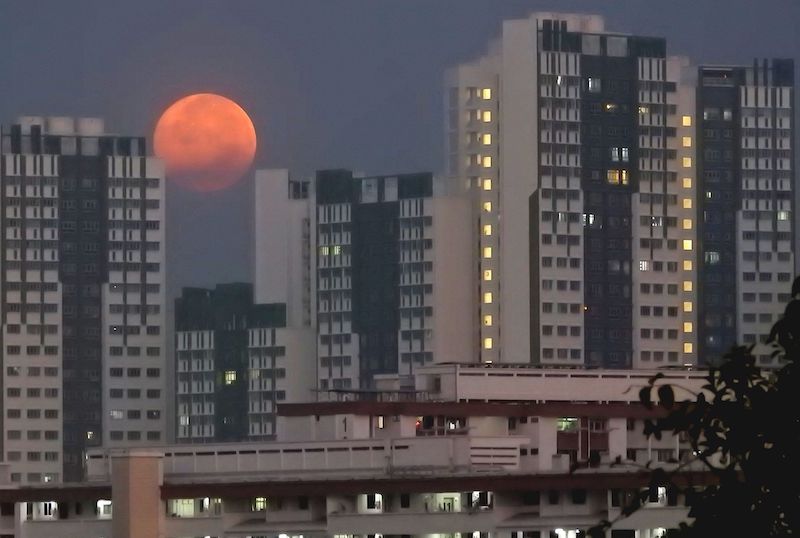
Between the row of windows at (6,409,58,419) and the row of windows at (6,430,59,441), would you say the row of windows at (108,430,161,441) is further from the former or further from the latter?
the row of windows at (6,430,59,441)

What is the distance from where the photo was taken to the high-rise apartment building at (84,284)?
494 ft

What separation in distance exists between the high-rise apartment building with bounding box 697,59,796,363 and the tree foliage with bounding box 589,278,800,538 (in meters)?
132

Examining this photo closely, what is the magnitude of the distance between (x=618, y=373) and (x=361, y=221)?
247 ft

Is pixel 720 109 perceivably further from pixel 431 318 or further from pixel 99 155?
pixel 99 155

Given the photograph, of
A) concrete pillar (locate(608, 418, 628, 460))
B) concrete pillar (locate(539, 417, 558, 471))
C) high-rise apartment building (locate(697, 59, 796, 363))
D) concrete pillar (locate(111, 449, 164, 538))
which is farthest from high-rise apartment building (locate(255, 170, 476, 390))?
concrete pillar (locate(111, 449, 164, 538))

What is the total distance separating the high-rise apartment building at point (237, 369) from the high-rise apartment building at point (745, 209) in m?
25.1

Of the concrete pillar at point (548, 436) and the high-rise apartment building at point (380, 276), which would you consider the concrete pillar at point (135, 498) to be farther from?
the high-rise apartment building at point (380, 276)

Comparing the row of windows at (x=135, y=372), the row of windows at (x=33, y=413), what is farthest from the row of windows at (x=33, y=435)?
the row of windows at (x=135, y=372)

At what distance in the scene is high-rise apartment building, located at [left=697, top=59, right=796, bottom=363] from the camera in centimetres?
14812

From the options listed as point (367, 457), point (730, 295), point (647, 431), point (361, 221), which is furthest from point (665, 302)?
point (647, 431)

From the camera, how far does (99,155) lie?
156m

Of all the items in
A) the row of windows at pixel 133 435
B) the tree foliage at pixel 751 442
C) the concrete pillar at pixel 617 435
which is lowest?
the row of windows at pixel 133 435

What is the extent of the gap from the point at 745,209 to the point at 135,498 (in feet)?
302

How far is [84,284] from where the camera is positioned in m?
154
